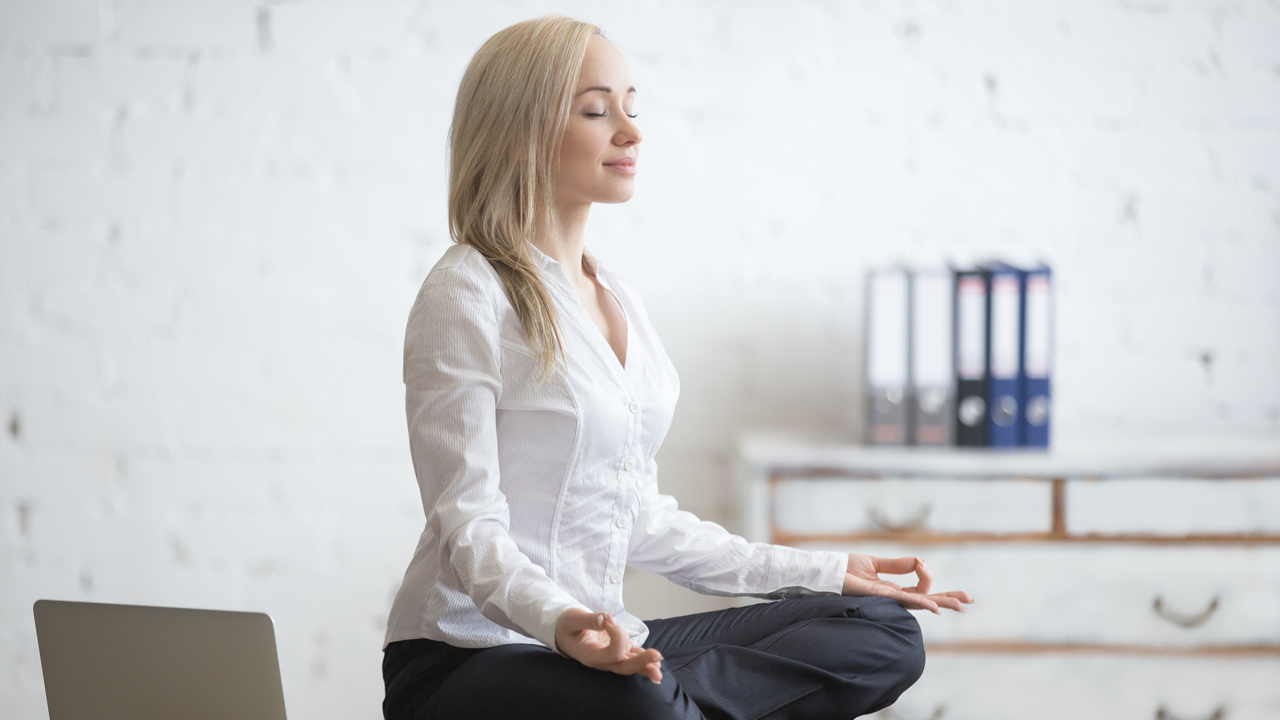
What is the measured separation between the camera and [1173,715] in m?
1.65

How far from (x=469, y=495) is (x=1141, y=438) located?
1.48 m

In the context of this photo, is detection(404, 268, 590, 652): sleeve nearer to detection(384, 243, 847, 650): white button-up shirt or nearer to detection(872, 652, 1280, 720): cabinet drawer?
detection(384, 243, 847, 650): white button-up shirt

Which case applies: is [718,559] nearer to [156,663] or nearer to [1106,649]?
[156,663]

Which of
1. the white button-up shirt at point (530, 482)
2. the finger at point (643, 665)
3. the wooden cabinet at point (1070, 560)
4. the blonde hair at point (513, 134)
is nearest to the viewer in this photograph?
the finger at point (643, 665)

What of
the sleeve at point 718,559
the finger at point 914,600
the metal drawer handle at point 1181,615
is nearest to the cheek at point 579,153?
the sleeve at point 718,559

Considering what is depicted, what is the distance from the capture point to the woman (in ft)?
3.00

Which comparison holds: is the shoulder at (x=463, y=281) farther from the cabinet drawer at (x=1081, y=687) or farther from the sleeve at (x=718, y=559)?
the cabinet drawer at (x=1081, y=687)

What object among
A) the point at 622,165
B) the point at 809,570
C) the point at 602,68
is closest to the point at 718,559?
the point at 809,570

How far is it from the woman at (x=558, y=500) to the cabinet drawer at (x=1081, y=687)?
59cm

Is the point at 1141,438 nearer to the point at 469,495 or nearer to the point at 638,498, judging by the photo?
the point at 638,498

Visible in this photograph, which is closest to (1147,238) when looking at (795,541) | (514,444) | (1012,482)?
(1012,482)

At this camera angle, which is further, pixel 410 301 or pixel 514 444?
pixel 410 301

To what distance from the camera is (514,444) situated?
104 centimetres

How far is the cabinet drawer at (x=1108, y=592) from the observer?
5.33ft
